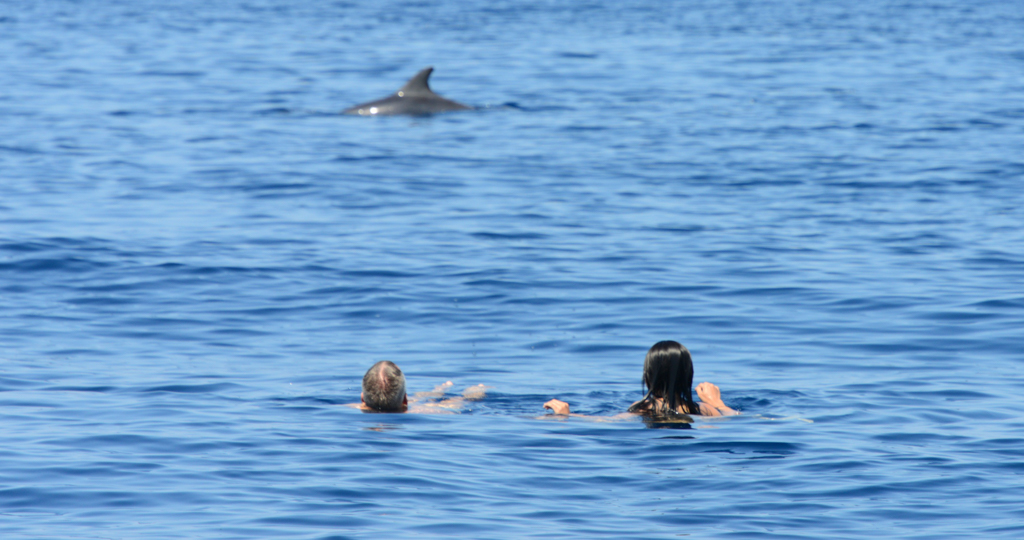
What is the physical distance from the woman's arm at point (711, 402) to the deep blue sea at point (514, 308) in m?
0.16

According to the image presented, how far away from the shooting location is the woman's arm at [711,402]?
10.6 metres

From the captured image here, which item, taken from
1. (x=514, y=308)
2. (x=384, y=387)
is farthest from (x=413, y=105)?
(x=384, y=387)

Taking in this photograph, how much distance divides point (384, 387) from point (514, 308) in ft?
14.1

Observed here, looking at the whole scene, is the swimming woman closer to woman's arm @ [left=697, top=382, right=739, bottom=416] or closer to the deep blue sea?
woman's arm @ [left=697, top=382, right=739, bottom=416]

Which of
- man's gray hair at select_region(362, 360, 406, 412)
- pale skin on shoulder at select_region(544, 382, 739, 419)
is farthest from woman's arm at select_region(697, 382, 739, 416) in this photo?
man's gray hair at select_region(362, 360, 406, 412)

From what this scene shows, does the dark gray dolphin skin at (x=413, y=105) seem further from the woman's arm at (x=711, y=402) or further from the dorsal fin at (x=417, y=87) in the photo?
the woman's arm at (x=711, y=402)

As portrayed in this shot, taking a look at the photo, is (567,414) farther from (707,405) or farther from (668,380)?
(707,405)

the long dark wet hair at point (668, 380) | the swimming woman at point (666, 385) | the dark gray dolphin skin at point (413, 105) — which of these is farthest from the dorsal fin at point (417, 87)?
the long dark wet hair at point (668, 380)

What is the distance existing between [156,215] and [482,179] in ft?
19.5

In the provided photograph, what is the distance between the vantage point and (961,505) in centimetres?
823

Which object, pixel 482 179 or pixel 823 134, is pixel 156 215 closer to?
pixel 482 179

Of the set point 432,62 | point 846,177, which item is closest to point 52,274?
point 846,177

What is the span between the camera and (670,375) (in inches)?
403

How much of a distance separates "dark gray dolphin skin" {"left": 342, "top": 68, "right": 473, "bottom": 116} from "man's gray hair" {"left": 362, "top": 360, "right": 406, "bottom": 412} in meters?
21.5
